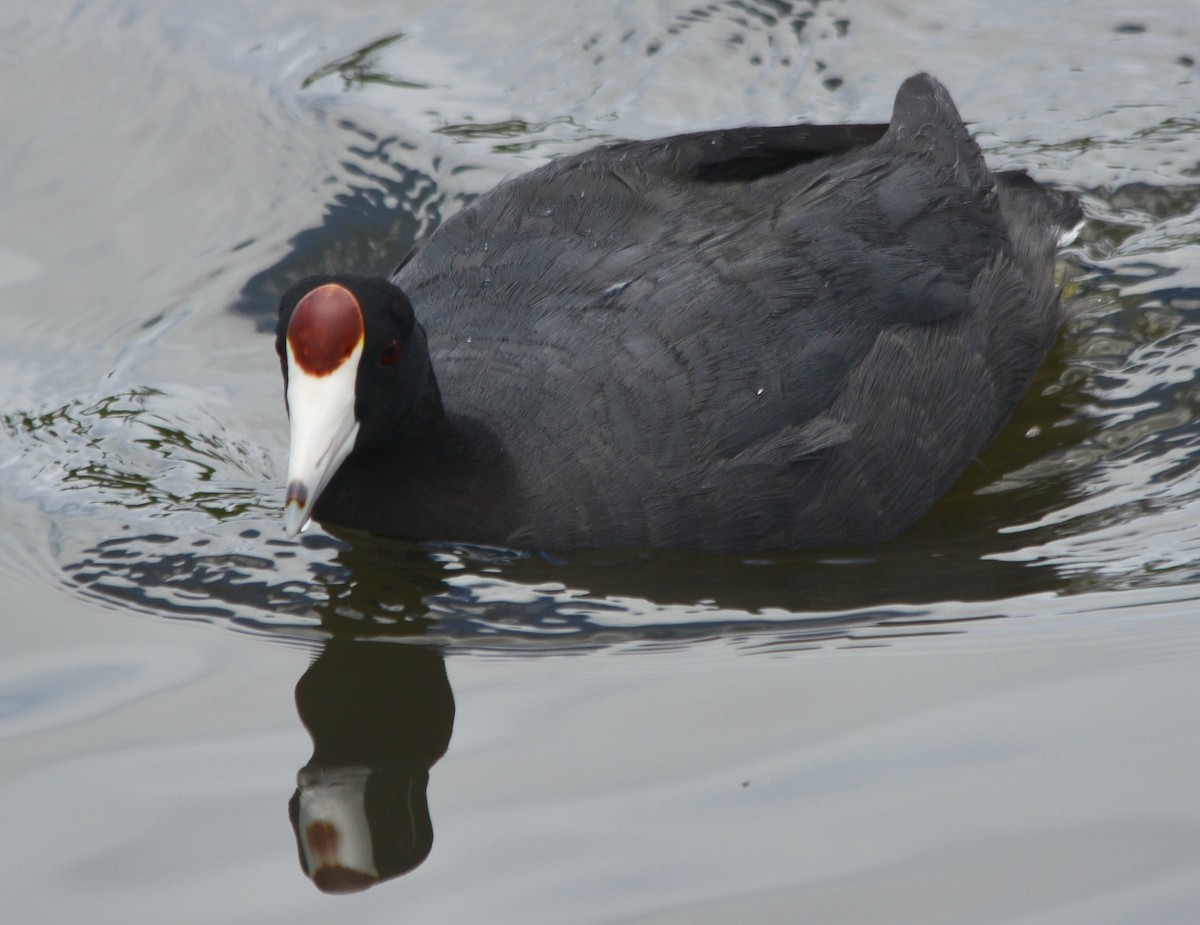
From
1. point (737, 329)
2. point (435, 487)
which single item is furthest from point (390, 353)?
point (737, 329)

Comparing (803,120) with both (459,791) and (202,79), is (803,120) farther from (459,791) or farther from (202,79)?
(459,791)

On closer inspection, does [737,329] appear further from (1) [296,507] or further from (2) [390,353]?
(1) [296,507]

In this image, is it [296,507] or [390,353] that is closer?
[296,507]

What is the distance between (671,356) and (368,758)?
1.29 metres

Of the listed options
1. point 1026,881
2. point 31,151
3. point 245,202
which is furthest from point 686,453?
point 31,151

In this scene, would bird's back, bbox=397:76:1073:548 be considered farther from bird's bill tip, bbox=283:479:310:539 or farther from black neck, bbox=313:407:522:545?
bird's bill tip, bbox=283:479:310:539

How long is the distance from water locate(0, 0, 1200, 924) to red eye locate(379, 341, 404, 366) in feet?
1.95

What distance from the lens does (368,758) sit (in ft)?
11.9

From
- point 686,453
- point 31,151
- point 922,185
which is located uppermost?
point 31,151

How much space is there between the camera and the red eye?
13.3ft

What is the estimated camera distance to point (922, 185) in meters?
4.89

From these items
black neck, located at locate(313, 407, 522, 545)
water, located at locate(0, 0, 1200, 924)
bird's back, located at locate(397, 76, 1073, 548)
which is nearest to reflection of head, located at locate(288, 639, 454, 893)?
water, located at locate(0, 0, 1200, 924)

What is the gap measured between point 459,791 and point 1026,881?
1.09m

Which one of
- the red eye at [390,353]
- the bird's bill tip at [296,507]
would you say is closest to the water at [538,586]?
the bird's bill tip at [296,507]
